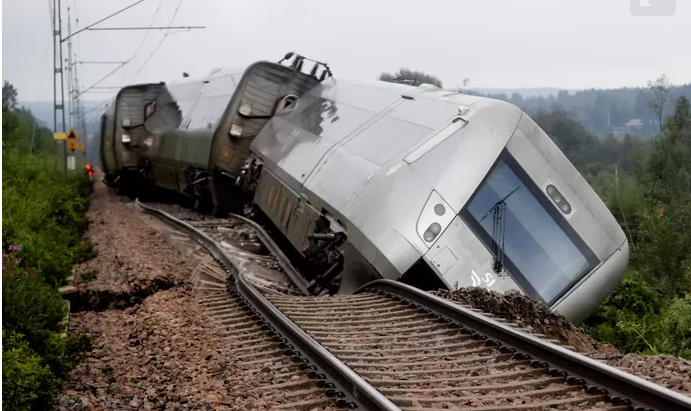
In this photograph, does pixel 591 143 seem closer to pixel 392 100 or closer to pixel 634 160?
pixel 634 160

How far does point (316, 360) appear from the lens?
562 cm

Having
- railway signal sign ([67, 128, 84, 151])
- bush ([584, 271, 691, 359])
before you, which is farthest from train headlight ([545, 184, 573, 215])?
railway signal sign ([67, 128, 84, 151])

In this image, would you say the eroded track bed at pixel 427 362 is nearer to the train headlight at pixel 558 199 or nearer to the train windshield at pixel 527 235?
the train windshield at pixel 527 235

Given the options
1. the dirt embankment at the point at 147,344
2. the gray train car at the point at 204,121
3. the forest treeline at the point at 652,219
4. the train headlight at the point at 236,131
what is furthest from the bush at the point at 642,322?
the train headlight at the point at 236,131

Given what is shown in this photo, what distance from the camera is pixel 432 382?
16.5 ft

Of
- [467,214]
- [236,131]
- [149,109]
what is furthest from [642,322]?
[149,109]

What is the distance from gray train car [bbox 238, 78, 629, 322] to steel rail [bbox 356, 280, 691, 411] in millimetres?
999

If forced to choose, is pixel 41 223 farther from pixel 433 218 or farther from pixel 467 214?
pixel 467 214

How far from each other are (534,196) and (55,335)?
5382mm

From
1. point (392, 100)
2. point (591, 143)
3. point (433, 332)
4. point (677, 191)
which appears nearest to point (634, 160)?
point (677, 191)

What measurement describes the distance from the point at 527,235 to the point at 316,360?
3.76m

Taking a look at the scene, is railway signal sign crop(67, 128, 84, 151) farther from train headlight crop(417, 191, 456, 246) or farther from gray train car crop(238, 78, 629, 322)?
train headlight crop(417, 191, 456, 246)

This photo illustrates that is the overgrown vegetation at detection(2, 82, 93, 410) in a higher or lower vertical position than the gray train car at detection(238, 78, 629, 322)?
lower

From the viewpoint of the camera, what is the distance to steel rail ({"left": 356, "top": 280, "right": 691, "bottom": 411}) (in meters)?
4.13
